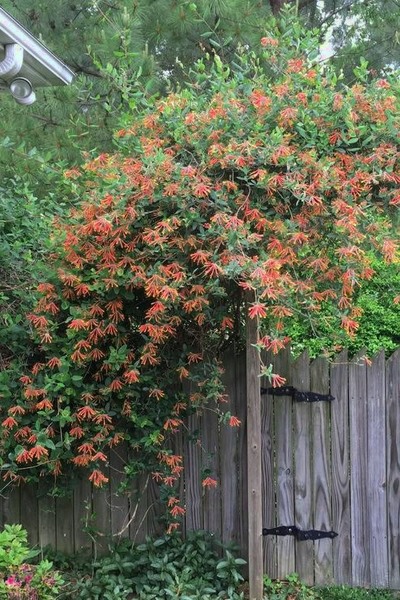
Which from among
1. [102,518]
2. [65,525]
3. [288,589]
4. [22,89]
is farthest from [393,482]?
[22,89]

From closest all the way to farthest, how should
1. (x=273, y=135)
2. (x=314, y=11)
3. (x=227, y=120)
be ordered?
(x=273, y=135), (x=227, y=120), (x=314, y=11)

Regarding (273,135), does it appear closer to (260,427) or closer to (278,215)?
(278,215)

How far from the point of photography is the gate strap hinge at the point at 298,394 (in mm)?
3926

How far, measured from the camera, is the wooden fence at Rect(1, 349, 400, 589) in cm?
A: 391

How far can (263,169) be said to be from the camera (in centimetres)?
312

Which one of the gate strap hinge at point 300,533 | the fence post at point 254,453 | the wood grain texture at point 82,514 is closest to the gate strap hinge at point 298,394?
the fence post at point 254,453

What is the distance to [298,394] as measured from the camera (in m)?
3.94

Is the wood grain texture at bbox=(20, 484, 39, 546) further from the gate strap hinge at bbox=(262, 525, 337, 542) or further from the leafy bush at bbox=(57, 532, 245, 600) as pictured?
the gate strap hinge at bbox=(262, 525, 337, 542)

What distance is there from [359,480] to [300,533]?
18.5 inches

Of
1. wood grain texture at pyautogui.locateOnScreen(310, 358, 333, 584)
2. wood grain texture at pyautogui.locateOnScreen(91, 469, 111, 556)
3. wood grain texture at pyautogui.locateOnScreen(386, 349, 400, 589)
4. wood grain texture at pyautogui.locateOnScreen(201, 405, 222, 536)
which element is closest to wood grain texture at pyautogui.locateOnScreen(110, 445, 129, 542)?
wood grain texture at pyautogui.locateOnScreen(91, 469, 111, 556)

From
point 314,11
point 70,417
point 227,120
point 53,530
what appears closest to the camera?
point 227,120

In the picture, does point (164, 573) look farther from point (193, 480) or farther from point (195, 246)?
point (195, 246)

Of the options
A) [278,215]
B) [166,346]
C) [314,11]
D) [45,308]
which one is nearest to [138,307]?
[166,346]

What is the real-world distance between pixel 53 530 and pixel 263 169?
8.59ft
